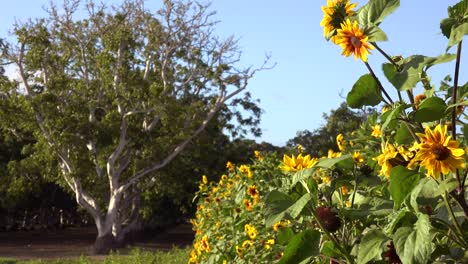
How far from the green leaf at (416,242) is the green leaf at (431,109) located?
0.24 metres

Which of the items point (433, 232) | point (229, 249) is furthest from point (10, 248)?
point (433, 232)

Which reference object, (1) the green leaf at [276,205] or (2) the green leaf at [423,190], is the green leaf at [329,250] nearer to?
(1) the green leaf at [276,205]

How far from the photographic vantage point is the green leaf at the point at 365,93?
1.72m

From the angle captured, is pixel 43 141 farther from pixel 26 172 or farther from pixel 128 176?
pixel 128 176

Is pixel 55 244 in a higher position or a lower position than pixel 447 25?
higher

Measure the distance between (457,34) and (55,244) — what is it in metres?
24.2

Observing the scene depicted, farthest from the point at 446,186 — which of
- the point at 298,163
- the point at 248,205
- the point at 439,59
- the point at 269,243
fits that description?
the point at 248,205

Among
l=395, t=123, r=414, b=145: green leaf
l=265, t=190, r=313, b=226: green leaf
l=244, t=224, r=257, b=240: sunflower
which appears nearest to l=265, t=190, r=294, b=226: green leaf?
l=265, t=190, r=313, b=226: green leaf

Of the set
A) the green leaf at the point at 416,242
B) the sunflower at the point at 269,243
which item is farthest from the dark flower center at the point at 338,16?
the sunflower at the point at 269,243

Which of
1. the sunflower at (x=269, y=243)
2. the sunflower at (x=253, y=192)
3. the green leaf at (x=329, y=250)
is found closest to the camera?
the green leaf at (x=329, y=250)

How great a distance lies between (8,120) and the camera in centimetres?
2078

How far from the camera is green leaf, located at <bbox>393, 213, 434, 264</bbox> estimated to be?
4.96 feet

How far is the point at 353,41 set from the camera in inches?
64.9

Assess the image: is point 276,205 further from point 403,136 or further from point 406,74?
point 406,74
